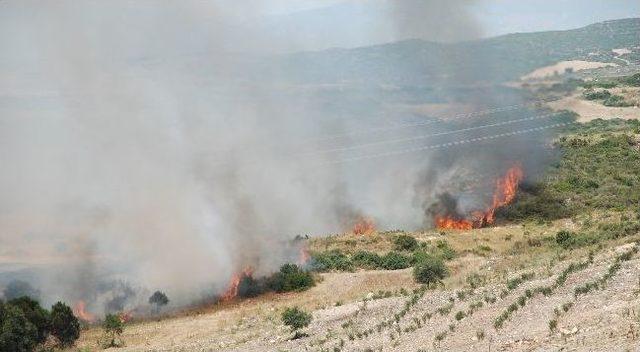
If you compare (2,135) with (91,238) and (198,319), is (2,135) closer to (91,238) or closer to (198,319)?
(91,238)

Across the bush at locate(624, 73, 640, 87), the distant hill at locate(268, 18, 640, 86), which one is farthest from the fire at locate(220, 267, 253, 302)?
the bush at locate(624, 73, 640, 87)

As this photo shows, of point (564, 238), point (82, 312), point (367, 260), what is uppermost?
point (82, 312)

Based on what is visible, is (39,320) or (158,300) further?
(158,300)

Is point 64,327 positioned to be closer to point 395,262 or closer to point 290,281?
point 290,281

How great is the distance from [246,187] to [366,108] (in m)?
69.9

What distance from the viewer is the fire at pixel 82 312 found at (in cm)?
3916

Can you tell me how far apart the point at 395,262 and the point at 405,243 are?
4.89m

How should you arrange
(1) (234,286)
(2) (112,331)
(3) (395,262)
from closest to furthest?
(2) (112,331) → (1) (234,286) → (3) (395,262)

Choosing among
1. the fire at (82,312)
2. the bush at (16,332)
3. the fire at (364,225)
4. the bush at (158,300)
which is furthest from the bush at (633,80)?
the bush at (16,332)

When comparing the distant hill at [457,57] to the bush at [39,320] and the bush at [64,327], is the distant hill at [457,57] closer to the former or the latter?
the bush at [64,327]

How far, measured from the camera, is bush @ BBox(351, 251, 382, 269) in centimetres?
4378

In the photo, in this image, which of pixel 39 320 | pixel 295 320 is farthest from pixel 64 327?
pixel 295 320

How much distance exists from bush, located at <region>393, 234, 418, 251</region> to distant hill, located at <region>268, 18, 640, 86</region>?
69.0m

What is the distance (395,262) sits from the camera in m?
43.1
